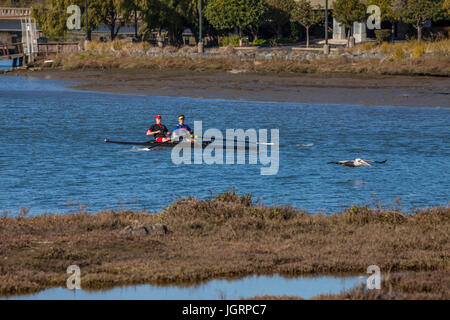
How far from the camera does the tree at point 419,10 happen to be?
237ft

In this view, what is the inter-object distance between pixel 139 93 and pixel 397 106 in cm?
2223

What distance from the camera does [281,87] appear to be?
57.9 metres

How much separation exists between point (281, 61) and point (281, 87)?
901cm

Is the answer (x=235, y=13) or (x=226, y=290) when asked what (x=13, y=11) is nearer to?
(x=235, y=13)

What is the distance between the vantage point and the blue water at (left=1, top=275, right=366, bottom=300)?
13320mm

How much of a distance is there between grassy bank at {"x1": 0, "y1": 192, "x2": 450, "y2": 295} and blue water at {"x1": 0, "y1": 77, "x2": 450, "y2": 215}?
3.53 m

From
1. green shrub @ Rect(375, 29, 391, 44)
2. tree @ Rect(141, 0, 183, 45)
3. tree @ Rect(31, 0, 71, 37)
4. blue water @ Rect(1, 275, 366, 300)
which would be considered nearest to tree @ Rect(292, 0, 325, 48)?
green shrub @ Rect(375, 29, 391, 44)

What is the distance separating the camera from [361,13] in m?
76.8

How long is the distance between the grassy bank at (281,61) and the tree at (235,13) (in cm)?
768

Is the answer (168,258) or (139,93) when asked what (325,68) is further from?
(168,258)

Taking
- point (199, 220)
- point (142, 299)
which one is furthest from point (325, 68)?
point (142, 299)

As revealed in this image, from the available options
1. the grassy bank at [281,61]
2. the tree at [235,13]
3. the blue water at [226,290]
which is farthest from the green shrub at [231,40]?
the blue water at [226,290]

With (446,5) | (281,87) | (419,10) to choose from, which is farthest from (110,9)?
(446,5)

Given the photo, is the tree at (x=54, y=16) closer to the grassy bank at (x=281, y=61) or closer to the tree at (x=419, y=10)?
the grassy bank at (x=281, y=61)
